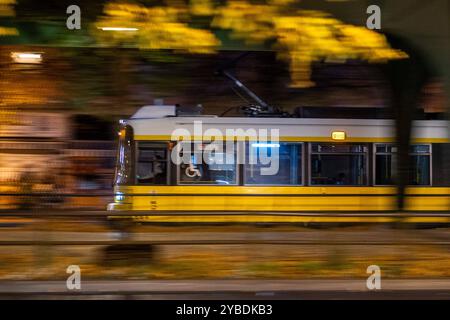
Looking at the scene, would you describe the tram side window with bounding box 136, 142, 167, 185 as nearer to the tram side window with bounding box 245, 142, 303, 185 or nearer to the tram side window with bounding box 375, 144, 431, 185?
the tram side window with bounding box 245, 142, 303, 185

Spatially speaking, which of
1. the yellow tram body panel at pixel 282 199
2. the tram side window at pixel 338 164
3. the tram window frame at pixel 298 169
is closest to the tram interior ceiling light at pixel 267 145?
the tram window frame at pixel 298 169

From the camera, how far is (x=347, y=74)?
16.0 meters

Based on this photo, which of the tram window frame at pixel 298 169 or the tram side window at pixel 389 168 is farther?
the tram side window at pixel 389 168

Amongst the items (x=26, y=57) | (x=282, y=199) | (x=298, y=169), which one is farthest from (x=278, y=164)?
(x=26, y=57)

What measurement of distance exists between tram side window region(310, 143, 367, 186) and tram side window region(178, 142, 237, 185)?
1962 mm

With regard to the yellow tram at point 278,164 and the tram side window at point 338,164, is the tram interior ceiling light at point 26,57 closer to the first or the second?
the yellow tram at point 278,164

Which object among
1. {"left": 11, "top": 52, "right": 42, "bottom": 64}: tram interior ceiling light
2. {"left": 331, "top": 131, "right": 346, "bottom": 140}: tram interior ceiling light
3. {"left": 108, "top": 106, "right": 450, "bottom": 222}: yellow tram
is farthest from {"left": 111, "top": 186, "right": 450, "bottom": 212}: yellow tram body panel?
{"left": 11, "top": 52, "right": 42, "bottom": 64}: tram interior ceiling light

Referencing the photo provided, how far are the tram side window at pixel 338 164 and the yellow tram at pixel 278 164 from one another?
0.9 inches

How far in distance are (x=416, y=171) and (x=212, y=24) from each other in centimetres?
1005

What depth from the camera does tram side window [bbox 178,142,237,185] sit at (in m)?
15.1

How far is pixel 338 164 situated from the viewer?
608 inches

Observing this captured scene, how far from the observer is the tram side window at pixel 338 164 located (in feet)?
50.4
